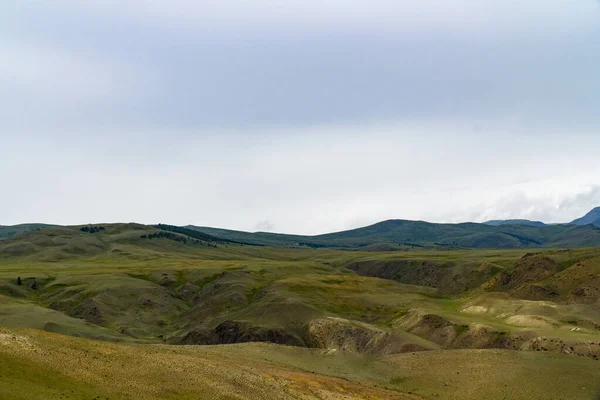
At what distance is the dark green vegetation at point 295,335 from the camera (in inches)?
2063

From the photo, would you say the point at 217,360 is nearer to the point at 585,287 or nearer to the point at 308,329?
the point at 308,329

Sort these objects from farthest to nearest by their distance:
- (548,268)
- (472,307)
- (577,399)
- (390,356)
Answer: (548,268), (472,307), (390,356), (577,399)

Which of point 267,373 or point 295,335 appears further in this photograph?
point 295,335

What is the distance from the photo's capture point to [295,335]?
111m

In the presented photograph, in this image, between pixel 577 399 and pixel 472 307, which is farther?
pixel 472 307

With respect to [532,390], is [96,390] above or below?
above

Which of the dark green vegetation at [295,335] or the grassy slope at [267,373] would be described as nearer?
the grassy slope at [267,373]

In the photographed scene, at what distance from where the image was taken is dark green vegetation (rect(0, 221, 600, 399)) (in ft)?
172

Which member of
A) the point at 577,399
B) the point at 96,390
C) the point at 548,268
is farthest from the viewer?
the point at 548,268

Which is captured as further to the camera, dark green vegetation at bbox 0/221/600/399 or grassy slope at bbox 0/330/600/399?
dark green vegetation at bbox 0/221/600/399

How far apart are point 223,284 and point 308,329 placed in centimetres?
6023

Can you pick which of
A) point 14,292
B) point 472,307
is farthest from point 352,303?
point 14,292

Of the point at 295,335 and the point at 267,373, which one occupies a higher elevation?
the point at 267,373

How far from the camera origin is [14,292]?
15762cm
